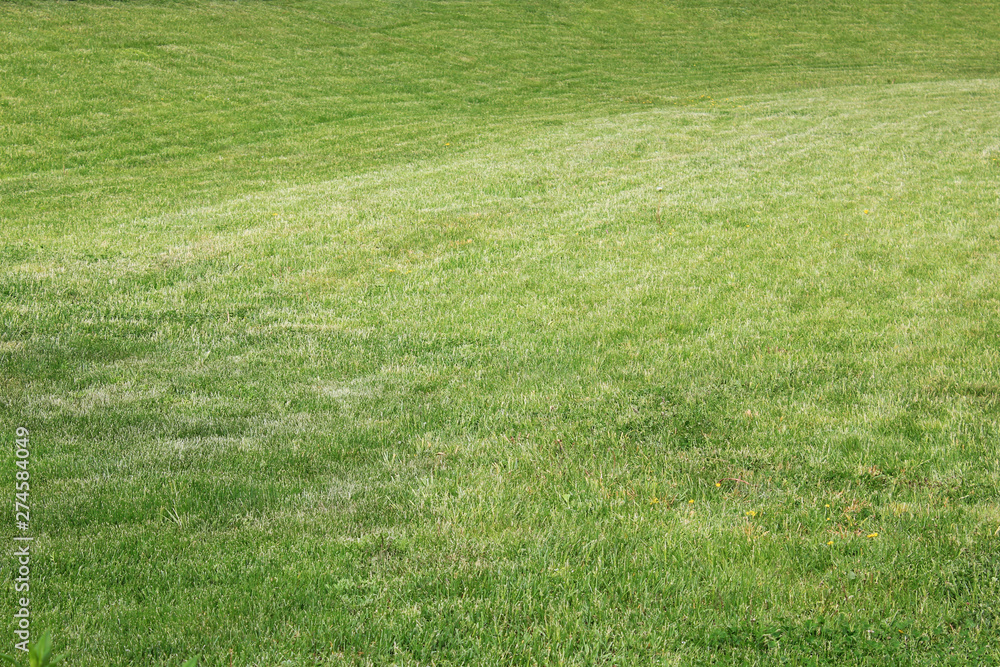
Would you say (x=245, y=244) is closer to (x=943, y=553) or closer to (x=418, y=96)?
(x=943, y=553)

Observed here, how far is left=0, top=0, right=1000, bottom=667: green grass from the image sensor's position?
4.46 m

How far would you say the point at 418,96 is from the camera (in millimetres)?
31281

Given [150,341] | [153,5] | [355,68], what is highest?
[153,5]

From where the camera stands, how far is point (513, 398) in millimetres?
7512

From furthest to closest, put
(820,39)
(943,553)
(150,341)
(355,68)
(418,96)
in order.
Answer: (820,39) < (355,68) < (418,96) < (150,341) < (943,553)

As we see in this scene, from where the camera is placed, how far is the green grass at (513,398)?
175 inches

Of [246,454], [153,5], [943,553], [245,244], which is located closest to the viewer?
[943,553]

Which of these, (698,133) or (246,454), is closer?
(246,454)

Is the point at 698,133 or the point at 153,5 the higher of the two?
the point at 153,5

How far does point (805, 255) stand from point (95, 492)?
9.61 m

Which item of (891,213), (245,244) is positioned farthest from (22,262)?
(891,213)

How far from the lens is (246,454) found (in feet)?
20.9

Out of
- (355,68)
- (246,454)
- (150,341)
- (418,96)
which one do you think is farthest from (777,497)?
(355,68)

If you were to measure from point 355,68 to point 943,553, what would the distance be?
3262 centimetres
